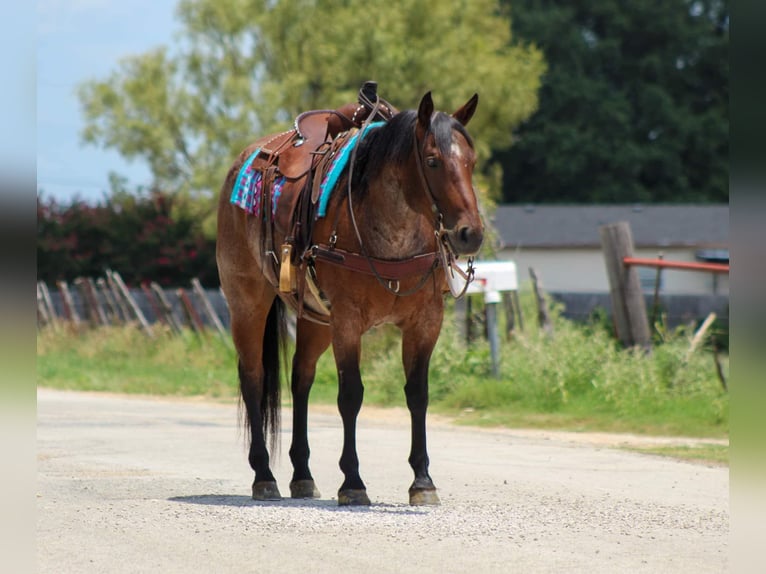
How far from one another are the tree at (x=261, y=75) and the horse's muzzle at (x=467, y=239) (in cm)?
3468

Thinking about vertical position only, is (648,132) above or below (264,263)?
above

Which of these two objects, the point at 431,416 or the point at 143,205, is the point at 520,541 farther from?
the point at 143,205

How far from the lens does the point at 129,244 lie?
1786 inches

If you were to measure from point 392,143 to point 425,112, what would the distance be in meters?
0.44

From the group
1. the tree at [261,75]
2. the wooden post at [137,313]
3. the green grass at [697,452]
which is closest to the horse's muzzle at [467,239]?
the green grass at [697,452]

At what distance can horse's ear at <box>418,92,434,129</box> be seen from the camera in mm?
7461

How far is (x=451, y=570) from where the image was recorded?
19.1ft

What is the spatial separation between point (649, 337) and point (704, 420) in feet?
8.07

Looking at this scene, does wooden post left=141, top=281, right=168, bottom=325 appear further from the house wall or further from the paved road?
the house wall

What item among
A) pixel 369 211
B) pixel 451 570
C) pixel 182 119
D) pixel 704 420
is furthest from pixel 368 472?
pixel 182 119

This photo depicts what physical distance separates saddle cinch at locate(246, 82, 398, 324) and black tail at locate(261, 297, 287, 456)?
66 centimetres

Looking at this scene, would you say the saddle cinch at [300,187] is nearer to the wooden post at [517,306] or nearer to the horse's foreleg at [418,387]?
the horse's foreleg at [418,387]

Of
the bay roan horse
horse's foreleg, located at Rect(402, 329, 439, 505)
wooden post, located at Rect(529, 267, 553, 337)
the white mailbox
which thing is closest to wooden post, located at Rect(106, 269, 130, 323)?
wooden post, located at Rect(529, 267, 553, 337)

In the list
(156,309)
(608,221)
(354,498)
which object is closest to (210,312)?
(156,309)
